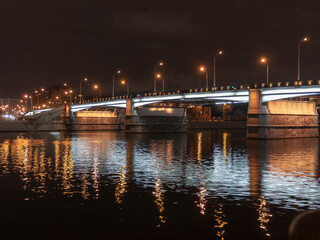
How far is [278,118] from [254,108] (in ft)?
16.8

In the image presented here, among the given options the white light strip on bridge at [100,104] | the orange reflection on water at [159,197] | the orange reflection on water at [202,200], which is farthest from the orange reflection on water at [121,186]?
the white light strip on bridge at [100,104]

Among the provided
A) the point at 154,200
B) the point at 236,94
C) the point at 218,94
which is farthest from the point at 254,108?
the point at 154,200

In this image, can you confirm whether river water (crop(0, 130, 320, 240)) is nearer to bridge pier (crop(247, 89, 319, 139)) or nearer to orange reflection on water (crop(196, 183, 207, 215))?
orange reflection on water (crop(196, 183, 207, 215))

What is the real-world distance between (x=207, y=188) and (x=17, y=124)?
8689 cm

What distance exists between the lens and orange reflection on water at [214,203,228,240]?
475 inches

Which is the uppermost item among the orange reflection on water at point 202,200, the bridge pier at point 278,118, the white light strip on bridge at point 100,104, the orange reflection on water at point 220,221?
the white light strip on bridge at point 100,104

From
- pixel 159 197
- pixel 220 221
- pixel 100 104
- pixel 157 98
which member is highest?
pixel 157 98

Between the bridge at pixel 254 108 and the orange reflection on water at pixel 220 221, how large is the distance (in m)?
44.3

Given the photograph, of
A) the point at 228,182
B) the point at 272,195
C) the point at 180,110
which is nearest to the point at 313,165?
the point at 228,182

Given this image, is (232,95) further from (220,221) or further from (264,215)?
(220,221)

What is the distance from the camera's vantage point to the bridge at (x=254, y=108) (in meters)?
58.7

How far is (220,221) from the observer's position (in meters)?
13.3

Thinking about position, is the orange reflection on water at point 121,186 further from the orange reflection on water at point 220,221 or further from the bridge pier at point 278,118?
the bridge pier at point 278,118

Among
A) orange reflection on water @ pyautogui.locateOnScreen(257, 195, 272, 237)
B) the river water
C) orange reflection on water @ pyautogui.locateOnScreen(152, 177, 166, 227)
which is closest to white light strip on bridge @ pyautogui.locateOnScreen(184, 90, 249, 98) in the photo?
the river water
